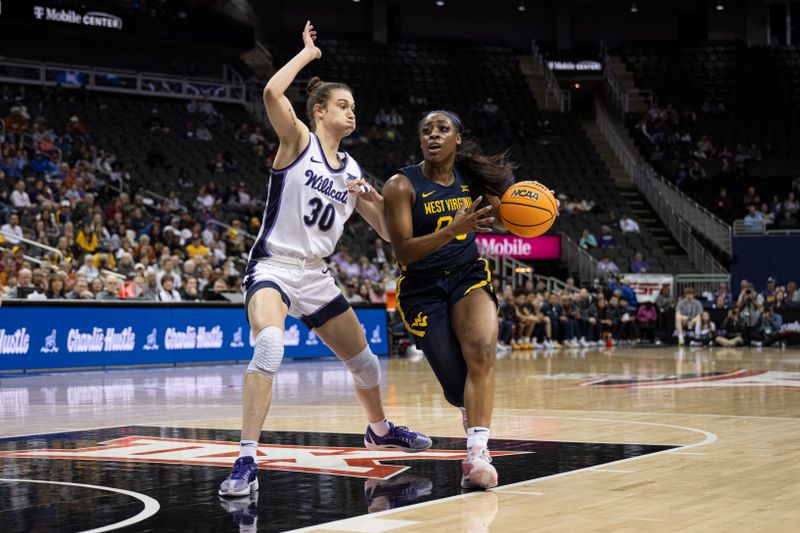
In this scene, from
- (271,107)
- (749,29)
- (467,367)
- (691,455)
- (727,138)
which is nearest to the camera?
(271,107)

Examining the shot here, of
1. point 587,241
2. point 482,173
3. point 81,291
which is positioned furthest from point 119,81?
point 482,173

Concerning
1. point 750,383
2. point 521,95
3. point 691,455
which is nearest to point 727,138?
point 521,95

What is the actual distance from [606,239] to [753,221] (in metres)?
3.99

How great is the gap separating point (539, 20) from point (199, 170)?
1972 centimetres

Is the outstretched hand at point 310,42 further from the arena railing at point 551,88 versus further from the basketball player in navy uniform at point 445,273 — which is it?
the arena railing at point 551,88

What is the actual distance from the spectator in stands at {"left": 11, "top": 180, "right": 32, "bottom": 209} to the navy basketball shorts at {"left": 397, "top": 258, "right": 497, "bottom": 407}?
658 inches

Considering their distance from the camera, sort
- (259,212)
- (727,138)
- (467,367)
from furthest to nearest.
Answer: (727,138)
(259,212)
(467,367)

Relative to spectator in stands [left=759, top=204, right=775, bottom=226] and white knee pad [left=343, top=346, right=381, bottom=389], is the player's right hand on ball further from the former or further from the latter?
spectator in stands [left=759, top=204, right=775, bottom=226]

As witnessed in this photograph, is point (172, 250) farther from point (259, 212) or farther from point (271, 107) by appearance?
point (271, 107)

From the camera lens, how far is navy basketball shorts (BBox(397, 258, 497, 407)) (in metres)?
6.34

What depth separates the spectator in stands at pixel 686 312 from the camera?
88.1 ft

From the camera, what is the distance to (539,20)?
43656mm

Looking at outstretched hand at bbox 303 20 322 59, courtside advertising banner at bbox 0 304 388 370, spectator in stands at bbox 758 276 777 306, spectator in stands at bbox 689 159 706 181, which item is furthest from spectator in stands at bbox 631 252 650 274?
outstretched hand at bbox 303 20 322 59

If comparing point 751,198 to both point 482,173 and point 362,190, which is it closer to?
point 482,173
